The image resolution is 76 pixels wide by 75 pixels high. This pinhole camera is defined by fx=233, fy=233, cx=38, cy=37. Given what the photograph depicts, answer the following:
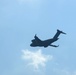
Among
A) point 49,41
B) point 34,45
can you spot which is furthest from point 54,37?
point 34,45

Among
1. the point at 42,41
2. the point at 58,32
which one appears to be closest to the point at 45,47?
the point at 42,41

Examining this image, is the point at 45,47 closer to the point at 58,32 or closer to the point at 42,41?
the point at 42,41

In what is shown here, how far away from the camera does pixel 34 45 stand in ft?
337

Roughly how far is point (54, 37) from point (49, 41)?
3161 millimetres

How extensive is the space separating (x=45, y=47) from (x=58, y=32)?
9.77 metres

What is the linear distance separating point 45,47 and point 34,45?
5.18 m

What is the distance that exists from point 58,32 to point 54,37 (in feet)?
Result: 13.1

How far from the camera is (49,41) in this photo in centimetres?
10094

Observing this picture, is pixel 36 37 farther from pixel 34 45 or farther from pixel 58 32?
pixel 58 32

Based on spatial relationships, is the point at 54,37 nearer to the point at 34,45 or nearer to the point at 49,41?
the point at 49,41

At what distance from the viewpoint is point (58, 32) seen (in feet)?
344

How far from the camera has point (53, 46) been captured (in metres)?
103

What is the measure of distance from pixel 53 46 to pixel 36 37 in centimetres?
881
